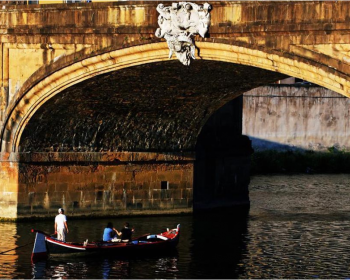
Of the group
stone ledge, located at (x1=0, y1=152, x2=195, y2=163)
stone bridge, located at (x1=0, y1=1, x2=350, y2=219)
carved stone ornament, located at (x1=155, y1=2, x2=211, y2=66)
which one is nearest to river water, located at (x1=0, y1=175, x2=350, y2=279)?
stone bridge, located at (x1=0, y1=1, x2=350, y2=219)

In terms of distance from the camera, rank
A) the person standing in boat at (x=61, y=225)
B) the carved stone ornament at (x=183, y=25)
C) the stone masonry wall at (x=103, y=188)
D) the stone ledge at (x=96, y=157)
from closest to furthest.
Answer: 1. the carved stone ornament at (x=183, y=25)
2. the person standing in boat at (x=61, y=225)
3. the stone ledge at (x=96, y=157)
4. the stone masonry wall at (x=103, y=188)

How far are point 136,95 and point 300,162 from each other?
24.2 metres

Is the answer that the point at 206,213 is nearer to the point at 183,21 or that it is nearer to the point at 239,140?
the point at 239,140

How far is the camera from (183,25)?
26500 mm

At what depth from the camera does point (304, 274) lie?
2608 centimetres

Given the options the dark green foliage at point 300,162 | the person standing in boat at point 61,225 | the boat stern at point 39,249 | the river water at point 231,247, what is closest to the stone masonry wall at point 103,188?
the river water at point 231,247

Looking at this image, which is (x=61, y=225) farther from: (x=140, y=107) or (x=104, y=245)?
(x=140, y=107)

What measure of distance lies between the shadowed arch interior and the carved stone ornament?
104cm

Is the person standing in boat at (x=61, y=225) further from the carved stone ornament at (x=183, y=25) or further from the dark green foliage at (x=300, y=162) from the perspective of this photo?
the dark green foliage at (x=300, y=162)

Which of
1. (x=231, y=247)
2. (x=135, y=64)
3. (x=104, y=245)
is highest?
(x=135, y=64)

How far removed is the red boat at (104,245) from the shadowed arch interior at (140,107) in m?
4.49

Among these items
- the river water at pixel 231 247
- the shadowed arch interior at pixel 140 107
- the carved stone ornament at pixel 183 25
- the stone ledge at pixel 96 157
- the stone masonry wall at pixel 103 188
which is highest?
the carved stone ornament at pixel 183 25

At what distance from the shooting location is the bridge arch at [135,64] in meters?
24.3

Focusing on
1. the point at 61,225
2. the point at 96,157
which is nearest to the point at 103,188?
the point at 96,157
